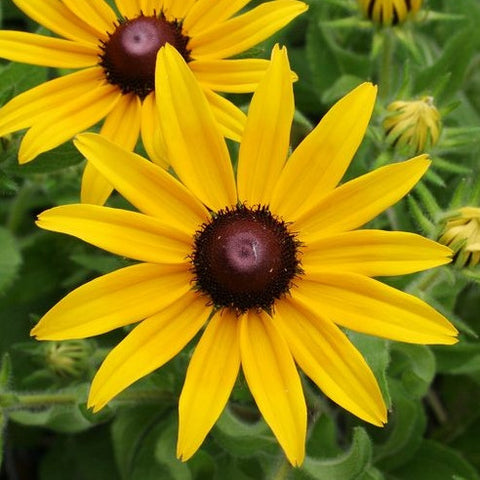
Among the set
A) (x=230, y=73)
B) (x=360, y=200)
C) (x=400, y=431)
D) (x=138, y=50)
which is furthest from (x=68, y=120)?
(x=400, y=431)

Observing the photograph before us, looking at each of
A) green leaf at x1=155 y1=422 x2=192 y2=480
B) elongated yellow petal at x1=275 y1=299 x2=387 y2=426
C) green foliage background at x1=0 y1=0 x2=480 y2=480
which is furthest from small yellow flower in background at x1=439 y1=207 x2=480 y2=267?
green leaf at x1=155 y1=422 x2=192 y2=480

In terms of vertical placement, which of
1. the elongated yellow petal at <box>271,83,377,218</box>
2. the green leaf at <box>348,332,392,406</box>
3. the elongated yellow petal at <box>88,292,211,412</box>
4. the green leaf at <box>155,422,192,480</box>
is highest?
the elongated yellow petal at <box>271,83,377,218</box>

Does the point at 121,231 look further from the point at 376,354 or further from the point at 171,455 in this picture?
the point at 171,455

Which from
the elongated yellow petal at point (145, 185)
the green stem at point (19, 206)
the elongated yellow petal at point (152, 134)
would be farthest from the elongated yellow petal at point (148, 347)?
the green stem at point (19, 206)

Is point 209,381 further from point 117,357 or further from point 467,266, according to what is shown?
point 467,266

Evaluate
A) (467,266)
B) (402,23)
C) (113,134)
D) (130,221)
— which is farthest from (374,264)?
(402,23)

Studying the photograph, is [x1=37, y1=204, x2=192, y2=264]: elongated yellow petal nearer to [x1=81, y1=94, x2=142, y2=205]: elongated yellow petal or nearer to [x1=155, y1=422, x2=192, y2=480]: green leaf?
[x1=81, y1=94, x2=142, y2=205]: elongated yellow petal

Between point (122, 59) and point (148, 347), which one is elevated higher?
point (122, 59)
